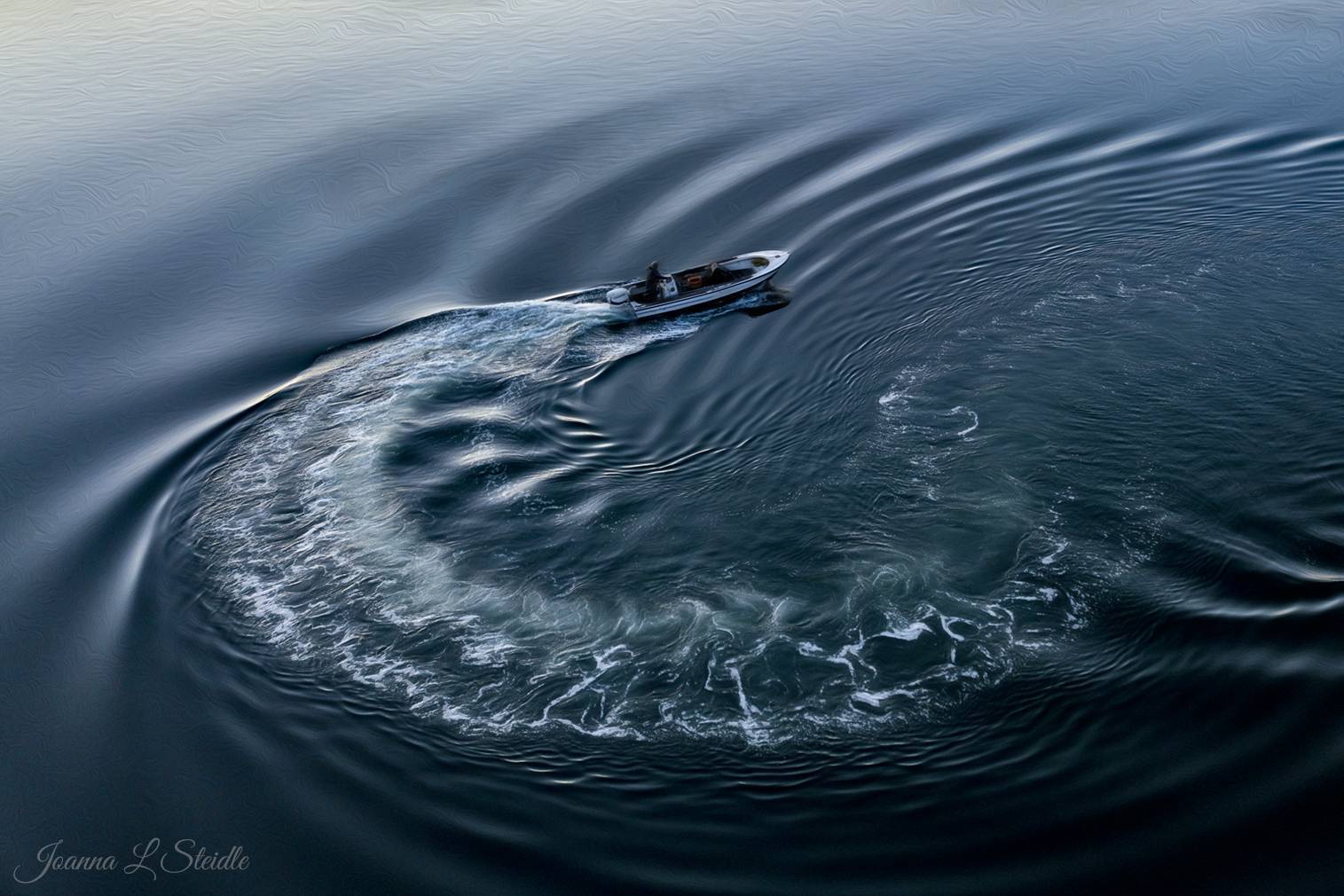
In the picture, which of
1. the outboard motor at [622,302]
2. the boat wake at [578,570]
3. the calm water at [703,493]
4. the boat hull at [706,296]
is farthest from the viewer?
the outboard motor at [622,302]

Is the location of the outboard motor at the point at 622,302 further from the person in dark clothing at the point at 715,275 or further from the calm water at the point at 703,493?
the person in dark clothing at the point at 715,275

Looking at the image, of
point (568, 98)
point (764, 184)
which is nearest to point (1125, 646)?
point (764, 184)

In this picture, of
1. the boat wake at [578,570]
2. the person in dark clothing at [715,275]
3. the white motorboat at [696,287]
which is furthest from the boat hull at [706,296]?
the boat wake at [578,570]

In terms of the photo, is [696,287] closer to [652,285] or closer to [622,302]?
[652,285]

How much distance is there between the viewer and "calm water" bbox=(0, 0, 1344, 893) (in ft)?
76.6

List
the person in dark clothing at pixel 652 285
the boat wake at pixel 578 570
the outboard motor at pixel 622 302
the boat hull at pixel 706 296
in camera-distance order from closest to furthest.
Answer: the boat wake at pixel 578 570 → the boat hull at pixel 706 296 → the person in dark clothing at pixel 652 285 → the outboard motor at pixel 622 302

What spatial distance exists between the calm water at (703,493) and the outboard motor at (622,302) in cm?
164

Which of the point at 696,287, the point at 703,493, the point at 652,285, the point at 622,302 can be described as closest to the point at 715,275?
the point at 696,287

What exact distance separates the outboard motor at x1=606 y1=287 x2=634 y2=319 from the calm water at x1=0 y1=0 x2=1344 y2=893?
1639mm

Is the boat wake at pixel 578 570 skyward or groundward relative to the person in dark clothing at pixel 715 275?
groundward

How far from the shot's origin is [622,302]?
139 feet

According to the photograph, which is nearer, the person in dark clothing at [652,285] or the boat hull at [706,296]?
the boat hull at [706,296]

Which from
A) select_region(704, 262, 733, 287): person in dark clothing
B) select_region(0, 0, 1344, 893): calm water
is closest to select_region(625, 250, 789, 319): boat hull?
select_region(704, 262, 733, 287): person in dark clothing

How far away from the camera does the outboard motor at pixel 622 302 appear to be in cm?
4225
